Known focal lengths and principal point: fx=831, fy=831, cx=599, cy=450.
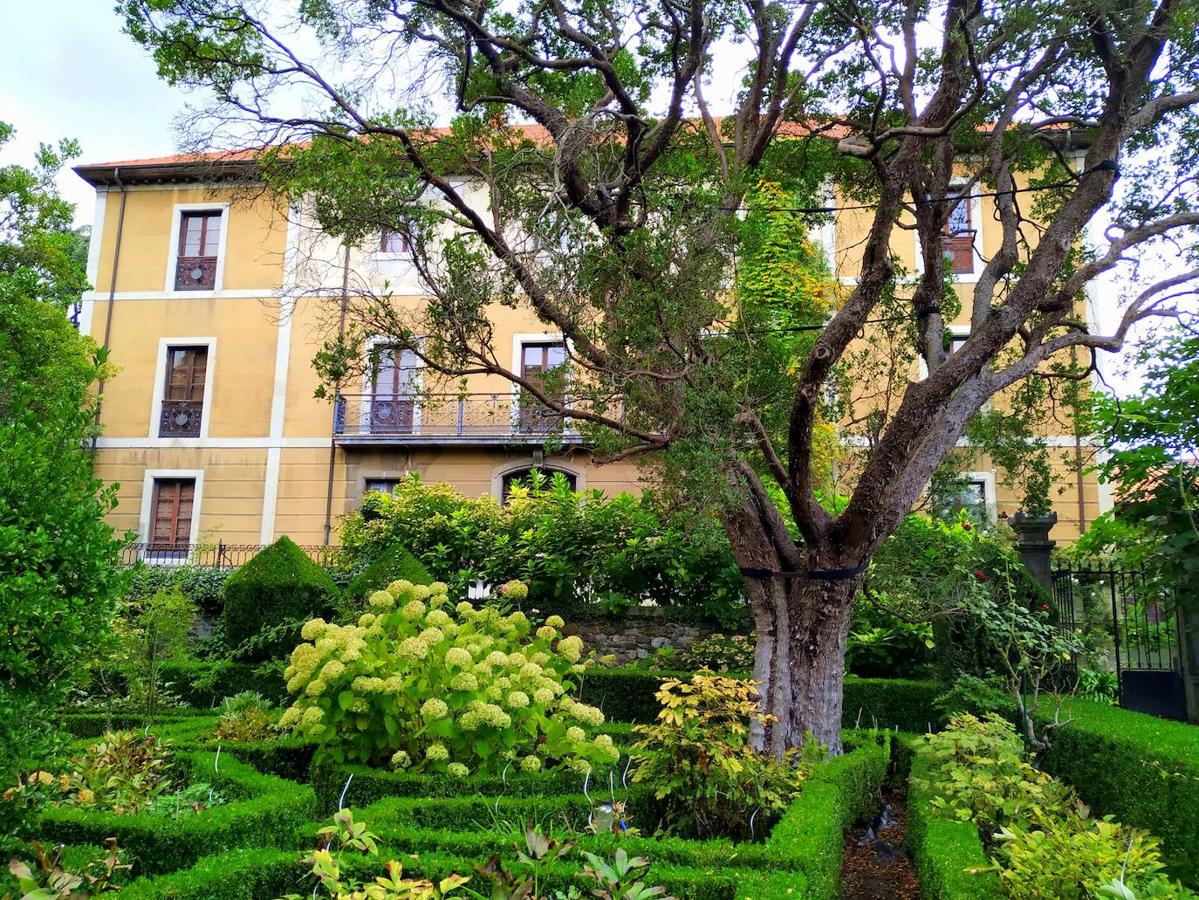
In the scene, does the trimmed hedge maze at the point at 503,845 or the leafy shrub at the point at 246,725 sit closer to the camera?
the trimmed hedge maze at the point at 503,845

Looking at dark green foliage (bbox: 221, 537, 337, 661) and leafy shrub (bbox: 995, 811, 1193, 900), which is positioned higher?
dark green foliage (bbox: 221, 537, 337, 661)

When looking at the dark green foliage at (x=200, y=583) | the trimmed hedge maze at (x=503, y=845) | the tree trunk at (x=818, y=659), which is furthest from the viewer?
the dark green foliage at (x=200, y=583)

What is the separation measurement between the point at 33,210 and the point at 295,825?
16.2 metres

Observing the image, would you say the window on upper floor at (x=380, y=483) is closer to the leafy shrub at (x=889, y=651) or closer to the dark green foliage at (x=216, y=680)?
the dark green foliage at (x=216, y=680)

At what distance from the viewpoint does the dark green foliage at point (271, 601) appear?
904 cm

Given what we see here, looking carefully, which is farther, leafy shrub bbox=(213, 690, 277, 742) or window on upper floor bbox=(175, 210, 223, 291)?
window on upper floor bbox=(175, 210, 223, 291)

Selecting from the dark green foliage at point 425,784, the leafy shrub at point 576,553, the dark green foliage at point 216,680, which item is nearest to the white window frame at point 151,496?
the leafy shrub at point 576,553

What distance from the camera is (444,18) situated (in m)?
6.92

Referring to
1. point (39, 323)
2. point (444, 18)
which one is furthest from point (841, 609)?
point (39, 323)

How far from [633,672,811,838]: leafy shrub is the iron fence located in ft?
43.1

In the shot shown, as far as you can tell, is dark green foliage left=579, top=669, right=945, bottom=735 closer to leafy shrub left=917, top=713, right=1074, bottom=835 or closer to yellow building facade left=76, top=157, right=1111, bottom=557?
leafy shrub left=917, top=713, right=1074, bottom=835

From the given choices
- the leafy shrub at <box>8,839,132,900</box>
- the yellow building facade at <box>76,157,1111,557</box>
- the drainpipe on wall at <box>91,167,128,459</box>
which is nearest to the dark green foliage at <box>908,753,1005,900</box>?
the leafy shrub at <box>8,839,132,900</box>

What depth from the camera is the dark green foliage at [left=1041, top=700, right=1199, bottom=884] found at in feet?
13.8

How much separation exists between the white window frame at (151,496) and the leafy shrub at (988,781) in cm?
1688
